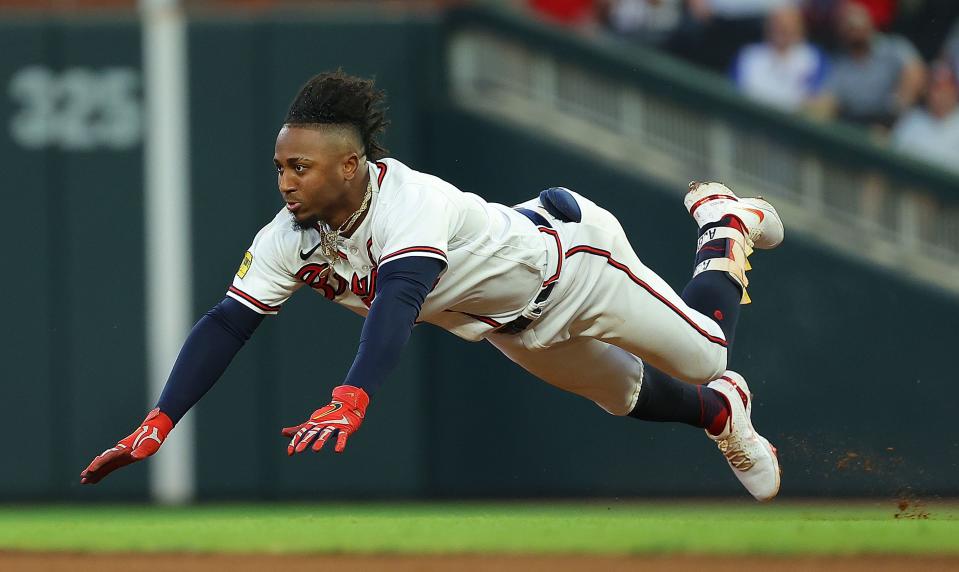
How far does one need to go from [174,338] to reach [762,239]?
384 cm

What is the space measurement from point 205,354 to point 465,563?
1.39 metres

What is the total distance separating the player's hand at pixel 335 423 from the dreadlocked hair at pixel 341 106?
3.02 ft

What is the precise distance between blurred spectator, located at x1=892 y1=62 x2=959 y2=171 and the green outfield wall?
37cm

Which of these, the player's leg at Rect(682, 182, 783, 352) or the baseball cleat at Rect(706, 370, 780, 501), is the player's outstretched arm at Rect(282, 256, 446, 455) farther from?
the baseball cleat at Rect(706, 370, 780, 501)

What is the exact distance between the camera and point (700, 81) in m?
7.78

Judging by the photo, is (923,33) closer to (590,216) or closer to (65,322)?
(590,216)

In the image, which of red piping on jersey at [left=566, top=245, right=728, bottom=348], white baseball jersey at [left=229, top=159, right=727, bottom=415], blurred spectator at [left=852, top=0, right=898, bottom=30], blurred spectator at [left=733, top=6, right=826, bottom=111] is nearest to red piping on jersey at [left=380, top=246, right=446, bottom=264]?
white baseball jersey at [left=229, top=159, right=727, bottom=415]

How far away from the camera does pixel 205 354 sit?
4191mm

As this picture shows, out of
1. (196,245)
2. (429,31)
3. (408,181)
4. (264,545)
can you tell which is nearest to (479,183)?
(429,31)

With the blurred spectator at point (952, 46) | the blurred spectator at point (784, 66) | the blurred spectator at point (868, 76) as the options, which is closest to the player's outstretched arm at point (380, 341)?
the blurred spectator at point (784, 66)

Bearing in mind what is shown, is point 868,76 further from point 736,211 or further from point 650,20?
point 736,211

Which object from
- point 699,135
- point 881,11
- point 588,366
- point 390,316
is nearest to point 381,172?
point 390,316

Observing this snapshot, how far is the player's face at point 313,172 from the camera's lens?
4.02 metres

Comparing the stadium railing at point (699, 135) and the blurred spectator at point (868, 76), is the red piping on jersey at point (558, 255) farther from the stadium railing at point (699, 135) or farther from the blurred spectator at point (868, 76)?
the blurred spectator at point (868, 76)
